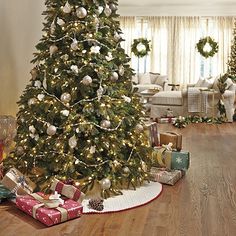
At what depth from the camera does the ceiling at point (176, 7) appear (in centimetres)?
1218

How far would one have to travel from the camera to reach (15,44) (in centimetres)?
528

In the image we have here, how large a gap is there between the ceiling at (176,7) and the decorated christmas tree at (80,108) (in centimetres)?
880

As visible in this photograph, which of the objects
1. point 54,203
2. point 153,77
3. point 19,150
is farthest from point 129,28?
point 54,203

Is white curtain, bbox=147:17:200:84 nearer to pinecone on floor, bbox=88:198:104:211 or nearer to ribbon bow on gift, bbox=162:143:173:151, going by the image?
ribbon bow on gift, bbox=162:143:173:151

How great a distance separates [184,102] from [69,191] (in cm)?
608

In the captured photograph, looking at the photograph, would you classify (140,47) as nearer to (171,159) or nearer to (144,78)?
(144,78)

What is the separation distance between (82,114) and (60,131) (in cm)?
24

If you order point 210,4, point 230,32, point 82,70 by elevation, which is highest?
point 210,4

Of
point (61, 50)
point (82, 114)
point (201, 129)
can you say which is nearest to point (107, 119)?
point (82, 114)

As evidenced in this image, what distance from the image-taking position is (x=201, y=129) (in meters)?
7.73

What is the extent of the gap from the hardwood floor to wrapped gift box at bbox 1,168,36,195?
14cm

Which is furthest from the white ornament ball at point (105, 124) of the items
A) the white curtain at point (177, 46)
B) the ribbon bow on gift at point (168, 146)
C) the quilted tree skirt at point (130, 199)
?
the white curtain at point (177, 46)

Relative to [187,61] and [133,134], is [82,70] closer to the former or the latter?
[133,134]

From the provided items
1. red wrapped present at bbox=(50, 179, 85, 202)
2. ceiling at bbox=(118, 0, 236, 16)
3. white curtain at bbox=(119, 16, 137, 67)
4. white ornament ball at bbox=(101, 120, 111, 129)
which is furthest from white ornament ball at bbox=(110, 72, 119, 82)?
white curtain at bbox=(119, 16, 137, 67)
